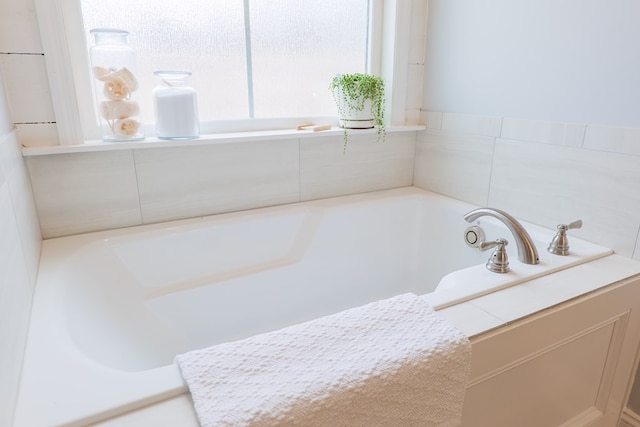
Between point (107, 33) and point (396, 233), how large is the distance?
1.23 m

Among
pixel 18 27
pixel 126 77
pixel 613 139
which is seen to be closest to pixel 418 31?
pixel 613 139

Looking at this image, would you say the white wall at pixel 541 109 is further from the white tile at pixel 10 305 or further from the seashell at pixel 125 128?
the white tile at pixel 10 305

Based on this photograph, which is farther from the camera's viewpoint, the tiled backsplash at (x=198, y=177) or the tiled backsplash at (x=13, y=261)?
the tiled backsplash at (x=198, y=177)

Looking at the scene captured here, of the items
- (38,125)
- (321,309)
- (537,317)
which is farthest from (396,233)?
(38,125)

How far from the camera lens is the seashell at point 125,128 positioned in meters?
1.25

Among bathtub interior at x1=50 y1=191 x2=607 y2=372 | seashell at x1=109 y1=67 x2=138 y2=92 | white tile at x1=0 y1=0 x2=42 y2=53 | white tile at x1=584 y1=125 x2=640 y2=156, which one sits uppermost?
white tile at x1=0 y1=0 x2=42 y2=53

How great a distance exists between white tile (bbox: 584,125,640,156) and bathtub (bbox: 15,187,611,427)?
29 cm

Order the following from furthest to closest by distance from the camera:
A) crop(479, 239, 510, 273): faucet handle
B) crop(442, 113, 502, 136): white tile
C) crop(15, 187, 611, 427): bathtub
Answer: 1. crop(442, 113, 502, 136): white tile
2. crop(479, 239, 510, 273): faucet handle
3. crop(15, 187, 611, 427): bathtub

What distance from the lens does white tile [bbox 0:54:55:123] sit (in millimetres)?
1120

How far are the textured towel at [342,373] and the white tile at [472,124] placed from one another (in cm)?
91

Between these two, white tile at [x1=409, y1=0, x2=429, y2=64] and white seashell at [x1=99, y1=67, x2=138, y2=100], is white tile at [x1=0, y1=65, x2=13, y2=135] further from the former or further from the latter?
white tile at [x1=409, y1=0, x2=429, y2=64]

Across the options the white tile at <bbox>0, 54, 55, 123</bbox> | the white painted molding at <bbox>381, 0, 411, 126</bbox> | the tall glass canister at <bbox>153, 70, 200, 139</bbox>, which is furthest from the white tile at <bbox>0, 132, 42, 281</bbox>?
the white painted molding at <bbox>381, 0, 411, 126</bbox>

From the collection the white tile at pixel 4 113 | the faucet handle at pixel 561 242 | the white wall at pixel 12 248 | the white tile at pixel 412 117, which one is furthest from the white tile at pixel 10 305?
the white tile at pixel 412 117

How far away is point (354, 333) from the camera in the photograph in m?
0.79
